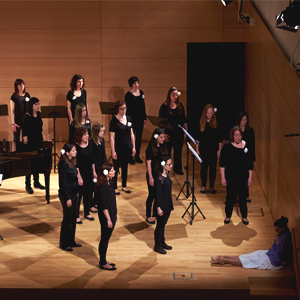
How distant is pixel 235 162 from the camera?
651cm

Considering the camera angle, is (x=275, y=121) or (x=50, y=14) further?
(x=50, y=14)

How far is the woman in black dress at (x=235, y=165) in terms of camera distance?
6.50m

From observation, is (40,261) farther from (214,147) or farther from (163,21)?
(163,21)

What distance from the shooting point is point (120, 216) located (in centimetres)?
705

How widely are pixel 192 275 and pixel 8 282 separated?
6.48ft

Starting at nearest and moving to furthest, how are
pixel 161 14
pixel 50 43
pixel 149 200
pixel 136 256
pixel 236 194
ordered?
pixel 136 256 → pixel 236 194 → pixel 149 200 → pixel 161 14 → pixel 50 43

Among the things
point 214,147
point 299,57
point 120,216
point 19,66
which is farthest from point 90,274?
point 19,66

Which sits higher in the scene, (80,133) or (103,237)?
(80,133)

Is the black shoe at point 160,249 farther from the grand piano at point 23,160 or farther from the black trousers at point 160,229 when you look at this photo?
the grand piano at point 23,160

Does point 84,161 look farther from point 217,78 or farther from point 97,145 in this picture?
point 217,78

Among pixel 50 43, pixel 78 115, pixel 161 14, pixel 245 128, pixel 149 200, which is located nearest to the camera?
pixel 149 200

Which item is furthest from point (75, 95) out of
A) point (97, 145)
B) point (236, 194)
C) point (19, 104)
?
point (236, 194)

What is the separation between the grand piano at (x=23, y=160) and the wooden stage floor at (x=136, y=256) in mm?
696

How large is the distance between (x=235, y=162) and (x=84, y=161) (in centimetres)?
194
